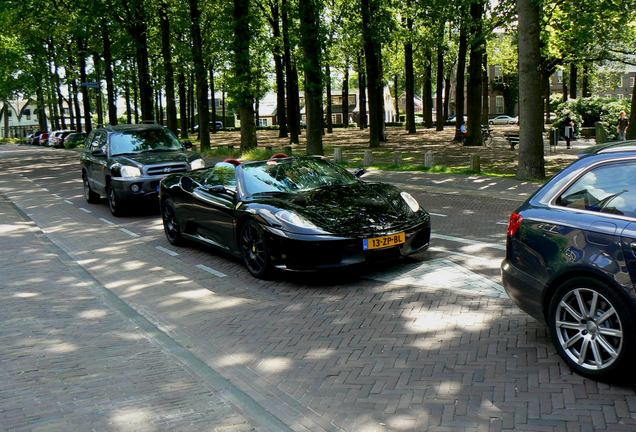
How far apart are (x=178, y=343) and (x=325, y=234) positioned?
1.99 meters

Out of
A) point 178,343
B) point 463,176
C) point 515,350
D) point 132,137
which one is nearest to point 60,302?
point 178,343

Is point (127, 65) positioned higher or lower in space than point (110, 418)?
higher

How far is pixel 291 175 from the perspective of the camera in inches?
327

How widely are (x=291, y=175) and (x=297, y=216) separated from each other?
1467mm

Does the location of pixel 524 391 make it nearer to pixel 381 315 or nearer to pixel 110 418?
pixel 381 315

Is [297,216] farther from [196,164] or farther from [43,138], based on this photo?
[43,138]

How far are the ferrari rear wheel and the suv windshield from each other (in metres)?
6.94

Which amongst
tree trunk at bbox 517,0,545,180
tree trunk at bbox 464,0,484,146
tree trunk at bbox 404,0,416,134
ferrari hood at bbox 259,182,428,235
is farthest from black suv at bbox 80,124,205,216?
tree trunk at bbox 404,0,416,134

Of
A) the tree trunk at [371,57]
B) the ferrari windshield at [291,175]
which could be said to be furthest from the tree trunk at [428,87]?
the ferrari windshield at [291,175]

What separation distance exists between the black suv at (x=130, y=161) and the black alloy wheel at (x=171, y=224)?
2772 millimetres

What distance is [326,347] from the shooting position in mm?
5125

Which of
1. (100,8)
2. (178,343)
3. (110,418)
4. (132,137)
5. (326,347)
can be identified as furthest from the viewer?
(100,8)

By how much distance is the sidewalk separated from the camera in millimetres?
4027

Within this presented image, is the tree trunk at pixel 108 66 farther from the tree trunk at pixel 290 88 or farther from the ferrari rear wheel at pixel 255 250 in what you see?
the ferrari rear wheel at pixel 255 250
